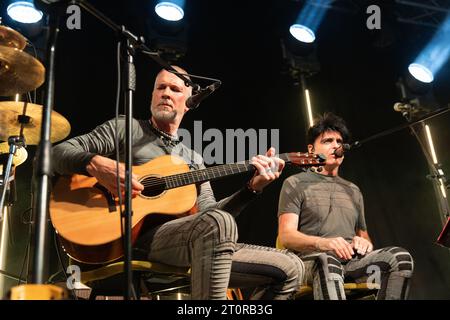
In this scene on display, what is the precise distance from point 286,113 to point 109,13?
6.32ft

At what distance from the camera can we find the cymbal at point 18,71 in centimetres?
305

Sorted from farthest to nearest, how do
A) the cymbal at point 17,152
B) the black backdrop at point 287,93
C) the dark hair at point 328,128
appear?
1. the black backdrop at point 287,93
2. the dark hair at point 328,128
3. the cymbal at point 17,152

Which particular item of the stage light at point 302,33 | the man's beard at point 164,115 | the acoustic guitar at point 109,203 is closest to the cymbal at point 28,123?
the man's beard at point 164,115

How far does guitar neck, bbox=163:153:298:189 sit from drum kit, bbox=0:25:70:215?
0.99m

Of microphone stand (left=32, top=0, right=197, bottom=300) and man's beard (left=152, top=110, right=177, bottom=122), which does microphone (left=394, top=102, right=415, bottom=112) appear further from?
microphone stand (left=32, top=0, right=197, bottom=300)

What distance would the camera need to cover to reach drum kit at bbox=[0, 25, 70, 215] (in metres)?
3.09

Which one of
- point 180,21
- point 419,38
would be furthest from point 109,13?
point 419,38

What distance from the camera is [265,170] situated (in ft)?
9.04

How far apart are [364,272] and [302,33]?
109 inches

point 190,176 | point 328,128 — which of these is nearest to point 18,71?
point 190,176

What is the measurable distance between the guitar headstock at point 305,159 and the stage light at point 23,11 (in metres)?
2.48

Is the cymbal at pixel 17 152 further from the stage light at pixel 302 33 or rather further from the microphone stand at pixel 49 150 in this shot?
the stage light at pixel 302 33
